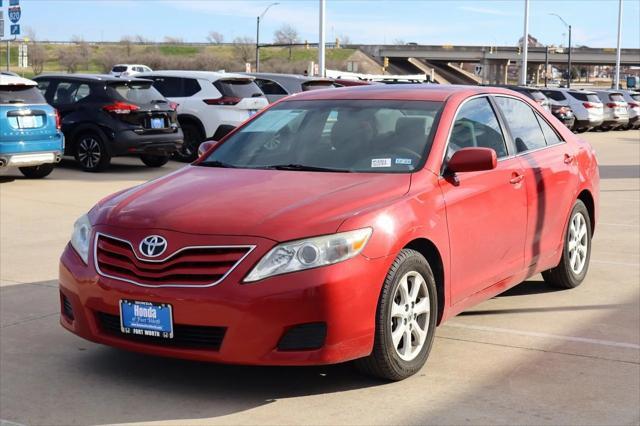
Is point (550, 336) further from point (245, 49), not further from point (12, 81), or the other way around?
point (245, 49)

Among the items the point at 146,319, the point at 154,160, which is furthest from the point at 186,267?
the point at 154,160

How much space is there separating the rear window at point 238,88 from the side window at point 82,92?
9.22 feet

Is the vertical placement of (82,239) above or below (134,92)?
below

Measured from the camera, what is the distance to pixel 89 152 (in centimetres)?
1661

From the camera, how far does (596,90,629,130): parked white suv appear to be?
3878cm

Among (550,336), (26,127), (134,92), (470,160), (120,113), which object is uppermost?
(134,92)

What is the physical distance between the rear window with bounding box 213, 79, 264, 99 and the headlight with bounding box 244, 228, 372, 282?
14.1m

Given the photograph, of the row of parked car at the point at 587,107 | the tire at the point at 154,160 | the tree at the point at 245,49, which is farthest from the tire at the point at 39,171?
the tree at the point at 245,49

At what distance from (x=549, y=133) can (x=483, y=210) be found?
1.72 m

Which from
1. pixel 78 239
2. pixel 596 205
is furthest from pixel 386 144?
pixel 596 205

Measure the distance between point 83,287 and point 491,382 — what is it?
2185 millimetres

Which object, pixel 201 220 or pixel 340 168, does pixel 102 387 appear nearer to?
pixel 201 220

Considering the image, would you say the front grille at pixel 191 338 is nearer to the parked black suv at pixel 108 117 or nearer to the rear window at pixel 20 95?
the rear window at pixel 20 95

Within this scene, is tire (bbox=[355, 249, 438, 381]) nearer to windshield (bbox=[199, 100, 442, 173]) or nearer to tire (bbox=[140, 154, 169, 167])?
windshield (bbox=[199, 100, 442, 173])
